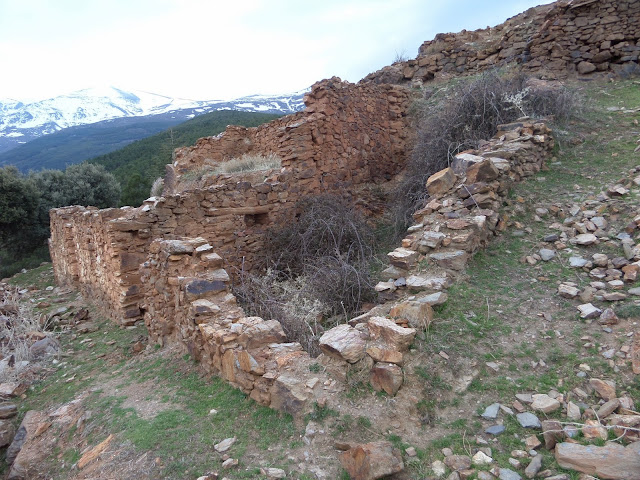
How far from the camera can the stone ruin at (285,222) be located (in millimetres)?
3107

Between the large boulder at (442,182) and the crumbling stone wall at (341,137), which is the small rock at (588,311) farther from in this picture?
the crumbling stone wall at (341,137)

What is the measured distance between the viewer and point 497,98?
22.6 feet

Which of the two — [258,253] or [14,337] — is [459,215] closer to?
[258,253]

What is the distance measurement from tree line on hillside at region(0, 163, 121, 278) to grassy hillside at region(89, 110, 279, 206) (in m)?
1.89

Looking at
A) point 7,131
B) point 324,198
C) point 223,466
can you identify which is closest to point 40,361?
point 223,466

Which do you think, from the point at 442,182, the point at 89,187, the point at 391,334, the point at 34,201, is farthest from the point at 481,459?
the point at 89,187

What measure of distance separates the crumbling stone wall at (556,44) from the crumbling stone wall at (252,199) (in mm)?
3013

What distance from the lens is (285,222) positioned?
→ 7559 millimetres

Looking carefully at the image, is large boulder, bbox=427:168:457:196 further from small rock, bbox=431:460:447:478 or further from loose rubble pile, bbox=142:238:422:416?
small rock, bbox=431:460:447:478

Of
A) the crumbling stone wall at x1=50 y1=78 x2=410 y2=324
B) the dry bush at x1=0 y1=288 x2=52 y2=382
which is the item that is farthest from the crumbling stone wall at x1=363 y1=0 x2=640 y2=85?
the dry bush at x1=0 y1=288 x2=52 y2=382

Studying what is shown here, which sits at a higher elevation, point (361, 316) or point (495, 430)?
point (361, 316)

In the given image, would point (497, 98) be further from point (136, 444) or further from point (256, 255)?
point (136, 444)

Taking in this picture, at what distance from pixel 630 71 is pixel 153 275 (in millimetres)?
10633

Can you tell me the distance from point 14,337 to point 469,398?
6.52 metres
